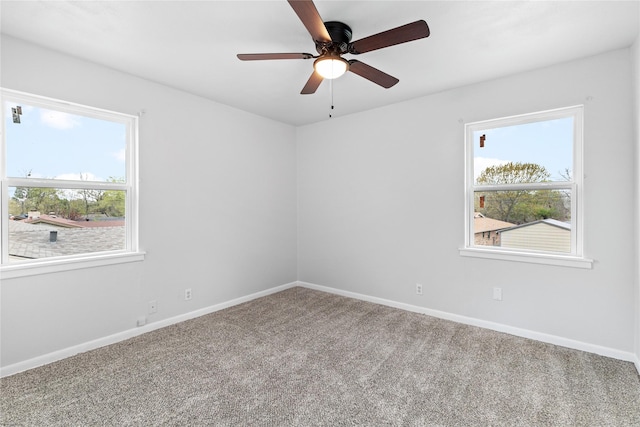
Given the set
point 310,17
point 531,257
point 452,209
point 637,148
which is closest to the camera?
point 310,17

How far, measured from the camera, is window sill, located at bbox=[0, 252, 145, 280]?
226cm

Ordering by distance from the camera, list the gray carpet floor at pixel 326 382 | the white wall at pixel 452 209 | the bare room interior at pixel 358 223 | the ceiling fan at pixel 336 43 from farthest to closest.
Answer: the white wall at pixel 452 209 → the bare room interior at pixel 358 223 → the gray carpet floor at pixel 326 382 → the ceiling fan at pixel 336 43

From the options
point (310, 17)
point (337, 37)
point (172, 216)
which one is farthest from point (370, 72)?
point (172, 216)

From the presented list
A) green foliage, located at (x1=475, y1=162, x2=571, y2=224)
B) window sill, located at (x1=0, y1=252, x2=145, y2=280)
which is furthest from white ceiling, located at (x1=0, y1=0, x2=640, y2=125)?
window sill, located at (x1=0, y1=252, x2=145, y2=280)

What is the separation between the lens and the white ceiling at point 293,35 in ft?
6.23

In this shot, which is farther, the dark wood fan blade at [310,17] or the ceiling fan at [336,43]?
the ceiling fan at [336,43]

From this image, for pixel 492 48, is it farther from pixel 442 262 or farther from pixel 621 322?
pixel 621 322

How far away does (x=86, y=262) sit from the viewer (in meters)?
2.62

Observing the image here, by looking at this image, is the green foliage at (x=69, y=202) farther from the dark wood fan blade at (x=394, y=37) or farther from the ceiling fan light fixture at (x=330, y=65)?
the dark wood fan blade at (x=394, y=37)

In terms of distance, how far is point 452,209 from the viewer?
3.29 m

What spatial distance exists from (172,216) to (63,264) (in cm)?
98

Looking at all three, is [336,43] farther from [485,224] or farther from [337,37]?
[485,224]

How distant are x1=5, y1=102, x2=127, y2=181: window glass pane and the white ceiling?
0.56 metres

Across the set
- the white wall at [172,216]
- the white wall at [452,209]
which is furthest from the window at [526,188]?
the white wall at [172,216]
